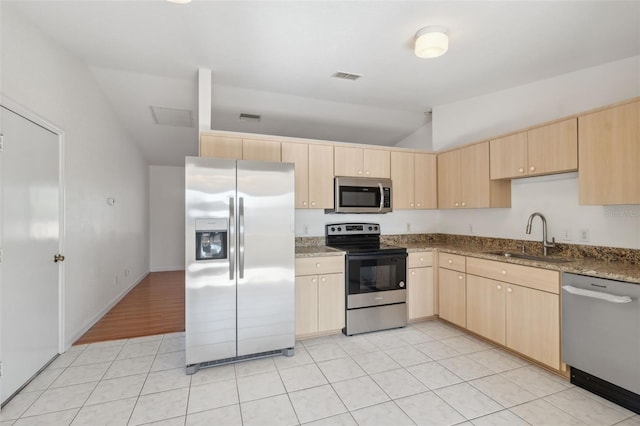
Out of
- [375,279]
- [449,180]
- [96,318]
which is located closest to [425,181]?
[449,180]

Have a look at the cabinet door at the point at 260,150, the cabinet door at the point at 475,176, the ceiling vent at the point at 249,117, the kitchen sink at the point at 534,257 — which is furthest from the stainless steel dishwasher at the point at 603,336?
the ceiling vent at the point at 249,117

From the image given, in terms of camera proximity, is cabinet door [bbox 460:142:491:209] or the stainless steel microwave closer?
cabinet door [bbox 460:142:491:209]

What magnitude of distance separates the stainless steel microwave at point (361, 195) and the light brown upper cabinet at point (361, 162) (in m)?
0.09

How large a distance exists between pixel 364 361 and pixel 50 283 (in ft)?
9.50

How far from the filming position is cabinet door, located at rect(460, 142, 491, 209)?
3.37m

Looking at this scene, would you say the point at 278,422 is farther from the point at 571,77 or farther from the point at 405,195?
the point at 571,77

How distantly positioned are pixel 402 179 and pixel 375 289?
1509 mm

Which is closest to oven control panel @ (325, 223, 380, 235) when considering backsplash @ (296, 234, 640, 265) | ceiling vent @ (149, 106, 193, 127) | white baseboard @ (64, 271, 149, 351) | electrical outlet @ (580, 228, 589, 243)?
backsplash @ (296, 234, 640, 265)

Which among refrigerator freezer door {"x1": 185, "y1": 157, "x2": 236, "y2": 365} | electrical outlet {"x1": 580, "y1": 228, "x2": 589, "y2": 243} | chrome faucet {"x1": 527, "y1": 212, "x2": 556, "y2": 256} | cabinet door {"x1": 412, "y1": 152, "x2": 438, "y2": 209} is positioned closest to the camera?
refrigerator freezer door {"x1": 185, "y1": 157, "x2": 236, "y2": 365}

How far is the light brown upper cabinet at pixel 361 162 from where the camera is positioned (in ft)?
12.0

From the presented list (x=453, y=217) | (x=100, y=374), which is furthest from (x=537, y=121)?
(x=100, y=374)

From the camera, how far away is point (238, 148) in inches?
126

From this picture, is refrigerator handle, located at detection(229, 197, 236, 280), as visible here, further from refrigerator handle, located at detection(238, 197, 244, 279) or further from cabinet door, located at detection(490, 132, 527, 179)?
cabinet door, located at detection(490, 132, 527, 179)

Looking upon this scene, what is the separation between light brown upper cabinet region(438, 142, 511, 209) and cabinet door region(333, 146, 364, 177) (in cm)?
118
